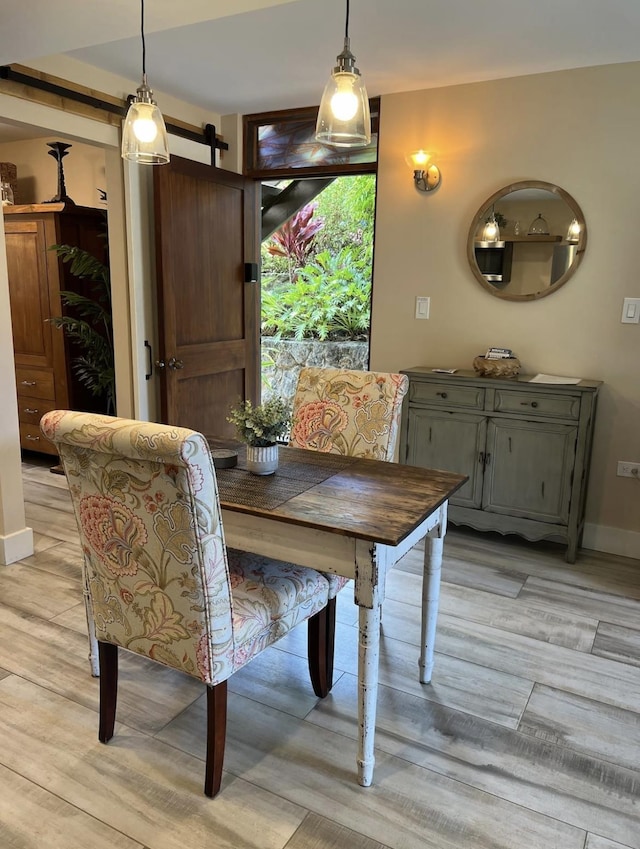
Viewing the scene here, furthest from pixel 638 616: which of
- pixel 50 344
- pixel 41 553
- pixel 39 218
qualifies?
pixel 39 218

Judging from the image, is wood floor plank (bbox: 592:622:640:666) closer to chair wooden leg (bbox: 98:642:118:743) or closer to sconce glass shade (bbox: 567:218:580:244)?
chair wooden leg (bbox: 98:642:118:743)

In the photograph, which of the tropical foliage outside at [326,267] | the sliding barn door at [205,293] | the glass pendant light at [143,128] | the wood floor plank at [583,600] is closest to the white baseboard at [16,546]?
the sliding barn door at [205,293]

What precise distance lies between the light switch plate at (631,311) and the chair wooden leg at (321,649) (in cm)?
219

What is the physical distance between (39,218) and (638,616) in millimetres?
4392

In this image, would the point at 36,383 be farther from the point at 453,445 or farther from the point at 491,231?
the point at 491,231

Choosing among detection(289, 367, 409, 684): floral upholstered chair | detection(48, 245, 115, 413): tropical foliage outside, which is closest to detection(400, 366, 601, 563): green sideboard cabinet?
detection(289, 367, 409, 684): floral upholstered chair

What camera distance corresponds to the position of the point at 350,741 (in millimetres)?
1935

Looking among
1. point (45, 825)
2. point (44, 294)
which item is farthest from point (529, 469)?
point (44, 294)

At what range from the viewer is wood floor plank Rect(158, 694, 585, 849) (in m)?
1.60

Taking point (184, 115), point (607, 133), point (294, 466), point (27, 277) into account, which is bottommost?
point (294, 466)

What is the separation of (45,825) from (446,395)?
2.55 m

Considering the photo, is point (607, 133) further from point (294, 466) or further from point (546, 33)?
point (294, 466)

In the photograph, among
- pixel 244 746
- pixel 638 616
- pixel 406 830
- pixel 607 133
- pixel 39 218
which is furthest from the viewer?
pixel 39 218

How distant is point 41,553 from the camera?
325 cm
